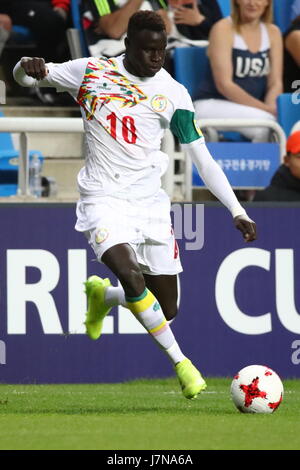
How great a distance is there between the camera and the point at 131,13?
12.8 metres

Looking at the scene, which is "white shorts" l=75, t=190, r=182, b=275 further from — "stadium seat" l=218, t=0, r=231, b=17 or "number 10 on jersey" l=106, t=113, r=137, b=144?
"stadium seat" l=218, t=0, r=231, b=17

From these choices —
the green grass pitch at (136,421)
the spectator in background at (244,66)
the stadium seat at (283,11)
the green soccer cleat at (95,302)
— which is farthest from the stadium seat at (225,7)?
the green soccer cleat at (95,302)

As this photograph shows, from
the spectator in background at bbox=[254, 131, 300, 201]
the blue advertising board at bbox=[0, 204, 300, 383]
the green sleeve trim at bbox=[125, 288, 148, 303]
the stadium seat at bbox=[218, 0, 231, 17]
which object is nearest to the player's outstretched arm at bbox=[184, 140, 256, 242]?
the green sleeve trim at bbox=[125, 288, 148, 303]

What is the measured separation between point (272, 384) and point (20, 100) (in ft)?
21.6

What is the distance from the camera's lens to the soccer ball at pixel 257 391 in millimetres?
7539

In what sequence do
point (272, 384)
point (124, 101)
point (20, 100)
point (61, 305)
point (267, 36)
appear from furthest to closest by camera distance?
1. point (20, 100)
2. point (267, 36)
3. point (61, 305)
4. point (124, 101)
5. point (272, 384)

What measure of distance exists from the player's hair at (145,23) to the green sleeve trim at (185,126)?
579 mm

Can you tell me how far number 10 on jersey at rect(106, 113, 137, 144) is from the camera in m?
8.16

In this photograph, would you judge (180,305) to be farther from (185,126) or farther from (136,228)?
(185,126)

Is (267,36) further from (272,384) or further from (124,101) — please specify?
(272,384)

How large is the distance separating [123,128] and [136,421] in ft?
6.63

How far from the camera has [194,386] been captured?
7.66 metres

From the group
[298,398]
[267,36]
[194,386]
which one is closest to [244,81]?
[267,36]

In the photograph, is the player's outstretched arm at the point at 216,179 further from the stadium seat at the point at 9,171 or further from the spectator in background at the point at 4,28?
the spectator in background at the point at 4,28
